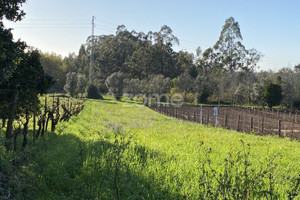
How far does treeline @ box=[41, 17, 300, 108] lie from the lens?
53.4 metres

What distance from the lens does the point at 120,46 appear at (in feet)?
282

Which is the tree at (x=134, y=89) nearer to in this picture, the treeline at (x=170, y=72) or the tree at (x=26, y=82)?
the treeline at (x=170, y=72)

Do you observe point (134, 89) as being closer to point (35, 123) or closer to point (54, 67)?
point (54, 67)

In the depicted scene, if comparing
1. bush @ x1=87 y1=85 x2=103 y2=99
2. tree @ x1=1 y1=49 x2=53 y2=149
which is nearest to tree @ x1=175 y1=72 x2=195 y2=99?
bush @ x1=87 y1=85 x2=103 y2=99

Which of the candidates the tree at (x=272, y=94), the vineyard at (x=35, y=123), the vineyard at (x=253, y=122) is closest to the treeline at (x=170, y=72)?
the tree at (x=272, y=94)

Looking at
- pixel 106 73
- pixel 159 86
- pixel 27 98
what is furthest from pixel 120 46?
→ pixel 27 98

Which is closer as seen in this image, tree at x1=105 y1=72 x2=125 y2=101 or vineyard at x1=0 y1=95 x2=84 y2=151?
vineyard at x1=0 y1=95 x2=84 y2=151

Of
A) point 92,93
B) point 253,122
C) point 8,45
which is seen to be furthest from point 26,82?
point 92,93

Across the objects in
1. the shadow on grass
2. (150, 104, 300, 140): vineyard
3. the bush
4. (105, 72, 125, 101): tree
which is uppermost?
(105, 72, 125, 101): tree

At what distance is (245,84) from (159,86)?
1884 centimetres

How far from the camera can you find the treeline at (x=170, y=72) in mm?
53422

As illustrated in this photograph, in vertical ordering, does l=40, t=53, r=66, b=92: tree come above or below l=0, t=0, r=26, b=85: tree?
above

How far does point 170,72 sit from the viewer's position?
75188 mm

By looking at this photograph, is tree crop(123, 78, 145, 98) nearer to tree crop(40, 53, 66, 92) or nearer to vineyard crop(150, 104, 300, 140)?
tree crop(40, 53, 66, 92)
